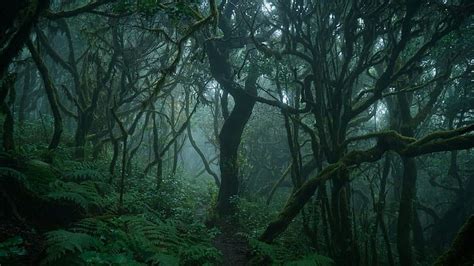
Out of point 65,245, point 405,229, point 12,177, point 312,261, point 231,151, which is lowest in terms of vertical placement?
point 312,261

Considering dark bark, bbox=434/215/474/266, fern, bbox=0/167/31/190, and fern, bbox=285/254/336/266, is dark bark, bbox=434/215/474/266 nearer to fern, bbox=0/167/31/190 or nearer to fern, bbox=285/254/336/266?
fern, bbox=285/254/336/266

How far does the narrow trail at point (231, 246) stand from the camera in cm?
736

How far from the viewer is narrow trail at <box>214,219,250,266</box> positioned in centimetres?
736

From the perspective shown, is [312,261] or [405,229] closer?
[312,261]

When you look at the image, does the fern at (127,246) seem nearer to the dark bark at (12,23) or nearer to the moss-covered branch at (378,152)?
the moss-covered branch at (378,152)

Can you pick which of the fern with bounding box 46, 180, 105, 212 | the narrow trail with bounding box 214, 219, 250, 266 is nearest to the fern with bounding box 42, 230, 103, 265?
the fern with bounding box 46, 180, 105, 212

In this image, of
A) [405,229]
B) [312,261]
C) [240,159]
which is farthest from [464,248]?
[240,159]

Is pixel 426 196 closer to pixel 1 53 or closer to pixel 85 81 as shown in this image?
pixel 85 81

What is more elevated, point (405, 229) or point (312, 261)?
point (405, 229)

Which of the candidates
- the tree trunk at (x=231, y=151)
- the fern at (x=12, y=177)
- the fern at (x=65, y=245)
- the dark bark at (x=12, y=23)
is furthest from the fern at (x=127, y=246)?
the tree trunk at (x=231, y=151)

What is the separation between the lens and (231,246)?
854 centimetres

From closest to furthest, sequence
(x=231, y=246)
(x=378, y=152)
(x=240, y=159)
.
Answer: (x=378, y=152)
(x=231, y=246)
(x=240, y=159)

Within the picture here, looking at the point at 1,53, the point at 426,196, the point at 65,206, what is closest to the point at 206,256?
the point at 65,206

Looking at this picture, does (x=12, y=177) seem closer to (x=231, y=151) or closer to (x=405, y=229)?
(x=231, y=151)
